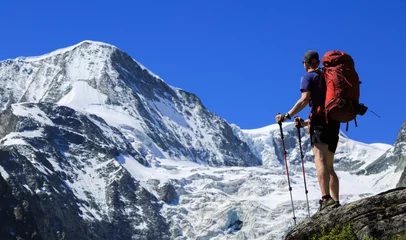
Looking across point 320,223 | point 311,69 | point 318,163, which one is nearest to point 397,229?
point 320,223

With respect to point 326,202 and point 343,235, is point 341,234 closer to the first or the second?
point 343,235

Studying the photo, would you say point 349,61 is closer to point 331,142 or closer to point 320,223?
point 331,142

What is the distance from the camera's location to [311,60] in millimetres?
21500

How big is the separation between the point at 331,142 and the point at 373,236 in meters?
2.89

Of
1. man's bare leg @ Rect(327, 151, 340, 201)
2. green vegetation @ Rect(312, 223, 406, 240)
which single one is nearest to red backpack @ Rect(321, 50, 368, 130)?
man's bare leg @ Rect(327, 151, 340, 201)

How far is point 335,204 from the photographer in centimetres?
1983

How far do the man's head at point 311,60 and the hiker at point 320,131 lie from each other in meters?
0.28

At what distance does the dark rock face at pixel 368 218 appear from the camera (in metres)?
18.3

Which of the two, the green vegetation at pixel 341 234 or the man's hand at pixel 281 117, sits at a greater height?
the man's hand at pixel 281 117

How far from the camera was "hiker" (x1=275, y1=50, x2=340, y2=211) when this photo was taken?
813 inches

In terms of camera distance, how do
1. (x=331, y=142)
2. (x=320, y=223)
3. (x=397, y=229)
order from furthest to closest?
1. (x=331, y=142)
2. (x=320, y=223)
3. (x=397, y=229)

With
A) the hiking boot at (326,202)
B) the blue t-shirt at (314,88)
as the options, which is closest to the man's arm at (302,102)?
the blue t-shirt at (314,88)

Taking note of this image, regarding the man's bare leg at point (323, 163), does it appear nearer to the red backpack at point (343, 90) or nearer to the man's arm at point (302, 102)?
the red backpack at point (343, 90)

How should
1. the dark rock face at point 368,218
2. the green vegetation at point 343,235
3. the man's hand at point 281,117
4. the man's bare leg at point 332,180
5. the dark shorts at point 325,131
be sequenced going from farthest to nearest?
1. the man's hand at point 281,117
2. the man's bare leg at point 332,180
3. the dark shorts at point 325,131
4. the dark rock face at point 368,218
5. the green vegetation at point 343,235
